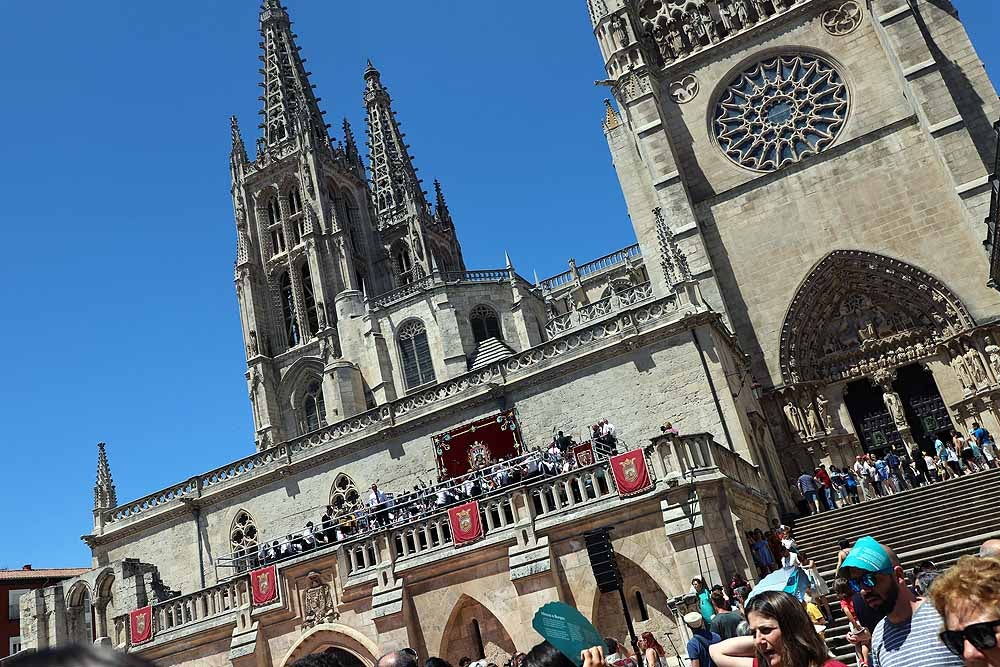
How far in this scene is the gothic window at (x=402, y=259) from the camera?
6188 cm

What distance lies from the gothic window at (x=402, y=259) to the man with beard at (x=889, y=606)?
58623 mm

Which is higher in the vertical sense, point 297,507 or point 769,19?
point 769,19

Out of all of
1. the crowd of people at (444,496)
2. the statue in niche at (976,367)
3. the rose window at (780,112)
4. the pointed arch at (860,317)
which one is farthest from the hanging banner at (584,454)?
the rose window at (780,112)

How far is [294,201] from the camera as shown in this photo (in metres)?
57.9

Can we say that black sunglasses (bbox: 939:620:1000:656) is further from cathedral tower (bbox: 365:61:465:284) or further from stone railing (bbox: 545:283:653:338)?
cathedral tower (bbox: 365:61:465:284)

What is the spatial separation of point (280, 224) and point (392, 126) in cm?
1788

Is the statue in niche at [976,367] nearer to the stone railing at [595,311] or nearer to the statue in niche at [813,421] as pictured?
the statue in niche at [813,421]

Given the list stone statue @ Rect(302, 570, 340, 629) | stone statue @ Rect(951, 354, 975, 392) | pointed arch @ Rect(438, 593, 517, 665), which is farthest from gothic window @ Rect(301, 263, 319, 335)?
pointed arch @ Rect(438, 593, 517, 665)

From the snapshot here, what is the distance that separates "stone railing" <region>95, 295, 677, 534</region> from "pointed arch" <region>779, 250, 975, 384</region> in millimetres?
6940

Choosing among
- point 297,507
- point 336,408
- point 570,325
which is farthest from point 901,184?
point 336,408

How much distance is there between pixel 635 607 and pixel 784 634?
11.8m

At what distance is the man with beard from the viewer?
3.75 meters

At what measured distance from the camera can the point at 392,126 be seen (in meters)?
70.1

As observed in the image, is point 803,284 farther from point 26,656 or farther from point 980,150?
point 26,656
